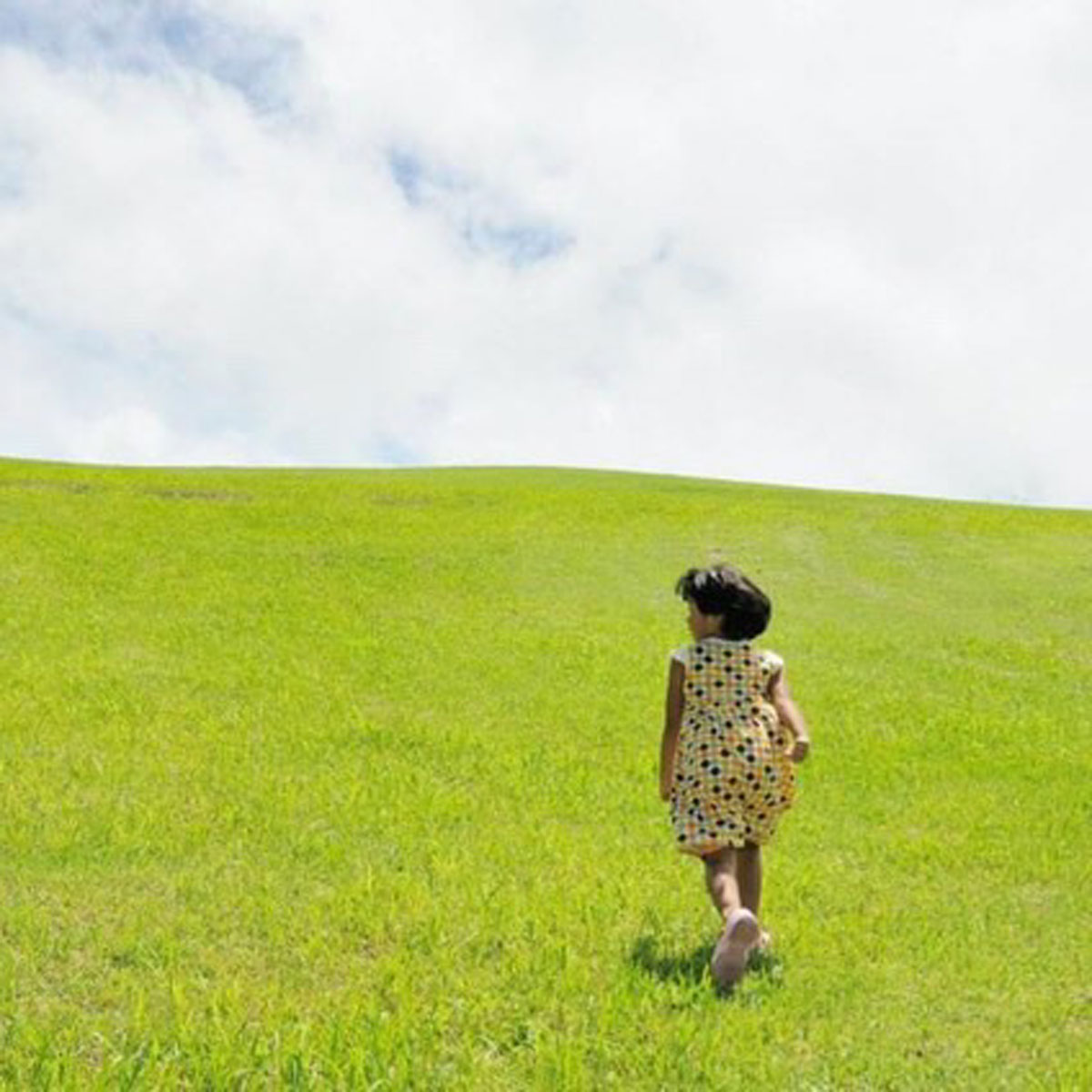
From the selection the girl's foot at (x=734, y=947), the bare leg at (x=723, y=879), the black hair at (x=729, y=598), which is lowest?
the girl's foot at (x=734, y=947)

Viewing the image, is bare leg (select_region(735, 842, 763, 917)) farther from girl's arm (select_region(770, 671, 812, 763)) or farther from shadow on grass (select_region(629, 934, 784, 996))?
girl's arm (select_region(770, 671, 812, 763))

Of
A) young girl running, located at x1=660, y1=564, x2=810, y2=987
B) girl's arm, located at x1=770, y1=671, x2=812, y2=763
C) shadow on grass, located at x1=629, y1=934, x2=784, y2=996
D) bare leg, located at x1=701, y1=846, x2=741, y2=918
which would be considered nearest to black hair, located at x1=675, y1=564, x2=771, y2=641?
young girl running, located at x1=660, y1=564, x2=810, y2=987

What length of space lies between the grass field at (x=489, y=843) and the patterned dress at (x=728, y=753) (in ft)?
2.49

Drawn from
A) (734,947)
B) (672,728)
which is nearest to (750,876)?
(734,947)

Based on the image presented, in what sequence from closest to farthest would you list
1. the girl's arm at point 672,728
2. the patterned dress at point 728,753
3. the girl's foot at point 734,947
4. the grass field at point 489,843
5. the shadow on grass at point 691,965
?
the grass field at point 489,843, the girl's foot at point 734,947, the shadow on grass at point 691,965, the patterned dress at point 728,753, the girl's arm at point 672,728

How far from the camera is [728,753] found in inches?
282

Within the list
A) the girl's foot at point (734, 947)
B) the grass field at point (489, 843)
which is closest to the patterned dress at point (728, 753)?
the girl's foot at point (734, 947)

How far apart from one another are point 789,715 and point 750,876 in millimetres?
941

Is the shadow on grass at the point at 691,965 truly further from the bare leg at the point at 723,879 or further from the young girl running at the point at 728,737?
the bare leg at the point at 723,879

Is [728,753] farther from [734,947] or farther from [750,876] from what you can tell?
[734,947]

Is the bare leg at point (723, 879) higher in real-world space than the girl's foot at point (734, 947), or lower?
higher

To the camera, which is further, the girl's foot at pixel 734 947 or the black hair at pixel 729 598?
the black hair at pixel 729 598

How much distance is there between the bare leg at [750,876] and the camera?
7293mm

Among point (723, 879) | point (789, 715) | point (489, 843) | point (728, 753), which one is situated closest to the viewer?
point (723, 879)
